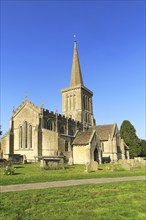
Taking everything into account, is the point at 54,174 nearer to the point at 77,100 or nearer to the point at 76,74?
the point at 77,100

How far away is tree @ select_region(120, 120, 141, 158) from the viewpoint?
5803 centimetres

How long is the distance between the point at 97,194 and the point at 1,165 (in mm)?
19144

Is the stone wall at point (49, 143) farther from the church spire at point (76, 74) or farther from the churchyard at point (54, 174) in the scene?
the church spire at point (76, 74)

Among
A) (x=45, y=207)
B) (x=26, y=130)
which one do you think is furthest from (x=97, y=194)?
(x=26, y=130)

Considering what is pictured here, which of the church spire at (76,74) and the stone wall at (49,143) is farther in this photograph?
the church spire at (76,74)

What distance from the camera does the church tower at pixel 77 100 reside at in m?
62.8

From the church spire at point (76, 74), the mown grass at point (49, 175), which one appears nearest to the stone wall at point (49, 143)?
the mown grass at point (49, 175)

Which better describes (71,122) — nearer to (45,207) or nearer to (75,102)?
(75,102)

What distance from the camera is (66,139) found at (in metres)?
43.4

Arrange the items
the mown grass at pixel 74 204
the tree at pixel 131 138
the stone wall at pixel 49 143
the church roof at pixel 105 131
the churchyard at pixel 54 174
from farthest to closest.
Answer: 1. the tree at pixel 131 138
2. the church roof at pixel 105 131
3. the stone wall at pixel 49 143
4. the churchyard at pixel 54 174
5. the mown grass at pixel 74 204

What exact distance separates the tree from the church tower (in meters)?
9.52

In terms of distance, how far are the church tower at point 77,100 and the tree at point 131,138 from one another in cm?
952

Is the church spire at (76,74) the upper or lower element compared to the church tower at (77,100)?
upper

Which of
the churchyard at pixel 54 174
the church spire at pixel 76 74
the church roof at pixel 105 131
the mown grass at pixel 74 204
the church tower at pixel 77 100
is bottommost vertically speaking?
the churchyard at pixel 54 174
